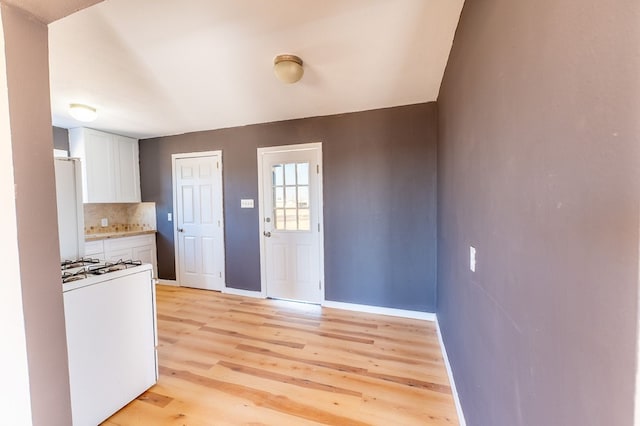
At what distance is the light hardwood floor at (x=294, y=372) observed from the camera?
1.71 m

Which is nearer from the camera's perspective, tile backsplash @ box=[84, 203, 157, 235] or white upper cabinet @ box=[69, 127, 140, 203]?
white upper cabinet @ box=[69, 127, 140, 203]

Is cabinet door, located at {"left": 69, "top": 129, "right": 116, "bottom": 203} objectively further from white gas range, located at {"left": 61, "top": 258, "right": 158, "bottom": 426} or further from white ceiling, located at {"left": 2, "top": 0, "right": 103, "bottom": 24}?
white ceiling, located at {"left": 2, "top": 0, "right": 103, "bottom": 24}

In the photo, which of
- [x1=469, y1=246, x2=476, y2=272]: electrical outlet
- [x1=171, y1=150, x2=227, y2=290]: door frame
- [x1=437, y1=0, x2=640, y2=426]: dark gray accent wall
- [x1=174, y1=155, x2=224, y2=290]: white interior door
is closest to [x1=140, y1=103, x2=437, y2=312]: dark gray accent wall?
[x1=171, y1=150, x2=227, y2=290]: door frame

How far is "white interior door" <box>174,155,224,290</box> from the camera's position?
4023 mm

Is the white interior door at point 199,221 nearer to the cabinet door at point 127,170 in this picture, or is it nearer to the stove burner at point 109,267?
the cabinet door at point 127,170

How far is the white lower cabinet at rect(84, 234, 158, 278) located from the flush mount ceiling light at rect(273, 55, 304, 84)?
2.95 metres

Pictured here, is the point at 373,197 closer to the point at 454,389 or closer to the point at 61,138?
the point at 454,389

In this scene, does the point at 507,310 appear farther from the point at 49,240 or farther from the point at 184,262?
the point at 184,262

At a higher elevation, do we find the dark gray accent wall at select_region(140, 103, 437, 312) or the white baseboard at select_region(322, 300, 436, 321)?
the dark gray accent wall at select_region(140, 103, 437, 312)

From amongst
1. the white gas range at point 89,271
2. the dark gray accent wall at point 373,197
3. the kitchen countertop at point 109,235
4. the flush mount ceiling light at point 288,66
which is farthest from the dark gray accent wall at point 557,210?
the kitchen countertop at point 109,235

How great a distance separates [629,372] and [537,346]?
1.03ft

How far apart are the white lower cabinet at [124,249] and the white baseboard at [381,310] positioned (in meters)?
2.43

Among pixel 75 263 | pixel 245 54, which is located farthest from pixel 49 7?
pixel 75 263

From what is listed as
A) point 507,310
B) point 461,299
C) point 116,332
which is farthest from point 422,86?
point 116,332
